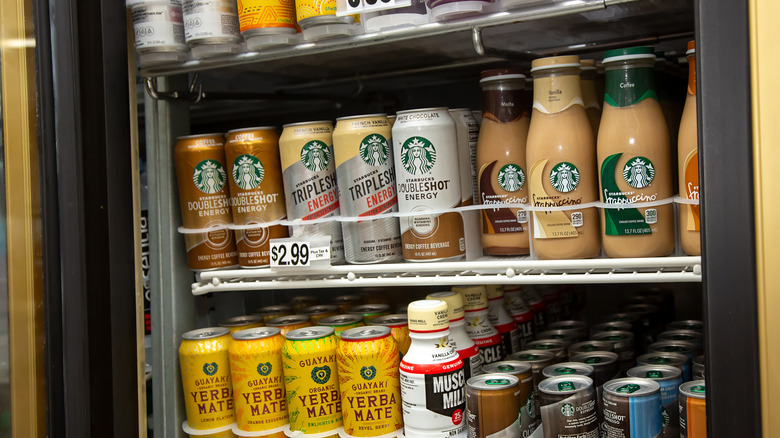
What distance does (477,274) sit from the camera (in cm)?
131

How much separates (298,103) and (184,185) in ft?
2.45

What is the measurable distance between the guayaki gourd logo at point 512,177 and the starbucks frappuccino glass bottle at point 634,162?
6.0 inches

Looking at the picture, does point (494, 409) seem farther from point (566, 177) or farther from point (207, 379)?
point (207, 379)

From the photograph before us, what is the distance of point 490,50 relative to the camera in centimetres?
130

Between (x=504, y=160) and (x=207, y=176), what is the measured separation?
61 centimetres

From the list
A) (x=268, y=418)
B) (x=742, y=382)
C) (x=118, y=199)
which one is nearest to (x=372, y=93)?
(x=118, y=199)

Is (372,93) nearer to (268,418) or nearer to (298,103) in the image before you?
(298,103)

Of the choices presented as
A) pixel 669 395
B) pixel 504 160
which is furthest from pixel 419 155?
pixel 669 395

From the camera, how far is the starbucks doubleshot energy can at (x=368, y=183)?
1.37 meters

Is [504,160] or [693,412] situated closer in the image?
[693,412]

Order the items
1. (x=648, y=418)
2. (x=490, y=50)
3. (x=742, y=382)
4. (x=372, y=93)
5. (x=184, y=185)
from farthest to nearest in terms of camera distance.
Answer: (x=372, y=93) < (x=184, y=185) < (x=490, y=50) < (x=648, y=418) < (x=742, y=382)

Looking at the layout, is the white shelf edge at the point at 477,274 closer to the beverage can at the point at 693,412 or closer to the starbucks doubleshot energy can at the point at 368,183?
the starbucks doubleshot energy can at the point at 368,183

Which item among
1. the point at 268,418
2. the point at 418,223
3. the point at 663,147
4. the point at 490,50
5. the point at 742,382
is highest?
the point at 490,50

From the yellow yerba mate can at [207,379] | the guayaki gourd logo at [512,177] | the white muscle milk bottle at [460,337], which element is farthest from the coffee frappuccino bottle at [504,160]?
the yellow yerba mate can at [207,379]
